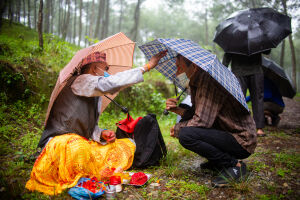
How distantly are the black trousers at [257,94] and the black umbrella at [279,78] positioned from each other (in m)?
0.70

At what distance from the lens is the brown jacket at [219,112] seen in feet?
6.99

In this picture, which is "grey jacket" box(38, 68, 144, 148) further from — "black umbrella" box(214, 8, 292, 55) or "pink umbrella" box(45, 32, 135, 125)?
"black umbrella" box(214, 8, 292, 55)

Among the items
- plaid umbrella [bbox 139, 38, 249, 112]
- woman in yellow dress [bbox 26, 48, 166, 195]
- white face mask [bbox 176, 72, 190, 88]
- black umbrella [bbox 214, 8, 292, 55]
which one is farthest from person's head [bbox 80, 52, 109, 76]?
black umbrella [bbox 214, 8, 292, 55]

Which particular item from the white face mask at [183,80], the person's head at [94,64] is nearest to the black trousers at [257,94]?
the white face mask at [183,80]

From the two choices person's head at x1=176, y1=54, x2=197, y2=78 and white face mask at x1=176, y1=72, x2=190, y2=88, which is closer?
person's head at x1=176, y1=54, x2=197, y2=78

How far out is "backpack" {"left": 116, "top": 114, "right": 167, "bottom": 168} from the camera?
2715 mm

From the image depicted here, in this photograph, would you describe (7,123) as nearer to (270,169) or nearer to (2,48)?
(2,48)

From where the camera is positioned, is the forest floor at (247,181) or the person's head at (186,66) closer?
the forest floor at (247,181)

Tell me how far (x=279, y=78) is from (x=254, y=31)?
1.46 m

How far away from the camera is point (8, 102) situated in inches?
154

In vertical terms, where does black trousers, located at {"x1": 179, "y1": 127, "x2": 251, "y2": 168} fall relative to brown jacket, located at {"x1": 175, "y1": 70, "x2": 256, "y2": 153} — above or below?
below

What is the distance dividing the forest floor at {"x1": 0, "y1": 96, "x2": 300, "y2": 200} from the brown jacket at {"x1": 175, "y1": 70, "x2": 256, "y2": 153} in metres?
0.48

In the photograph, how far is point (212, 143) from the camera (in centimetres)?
222

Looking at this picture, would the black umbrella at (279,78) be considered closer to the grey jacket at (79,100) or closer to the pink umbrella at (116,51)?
the pink umbrella at (116,51)
